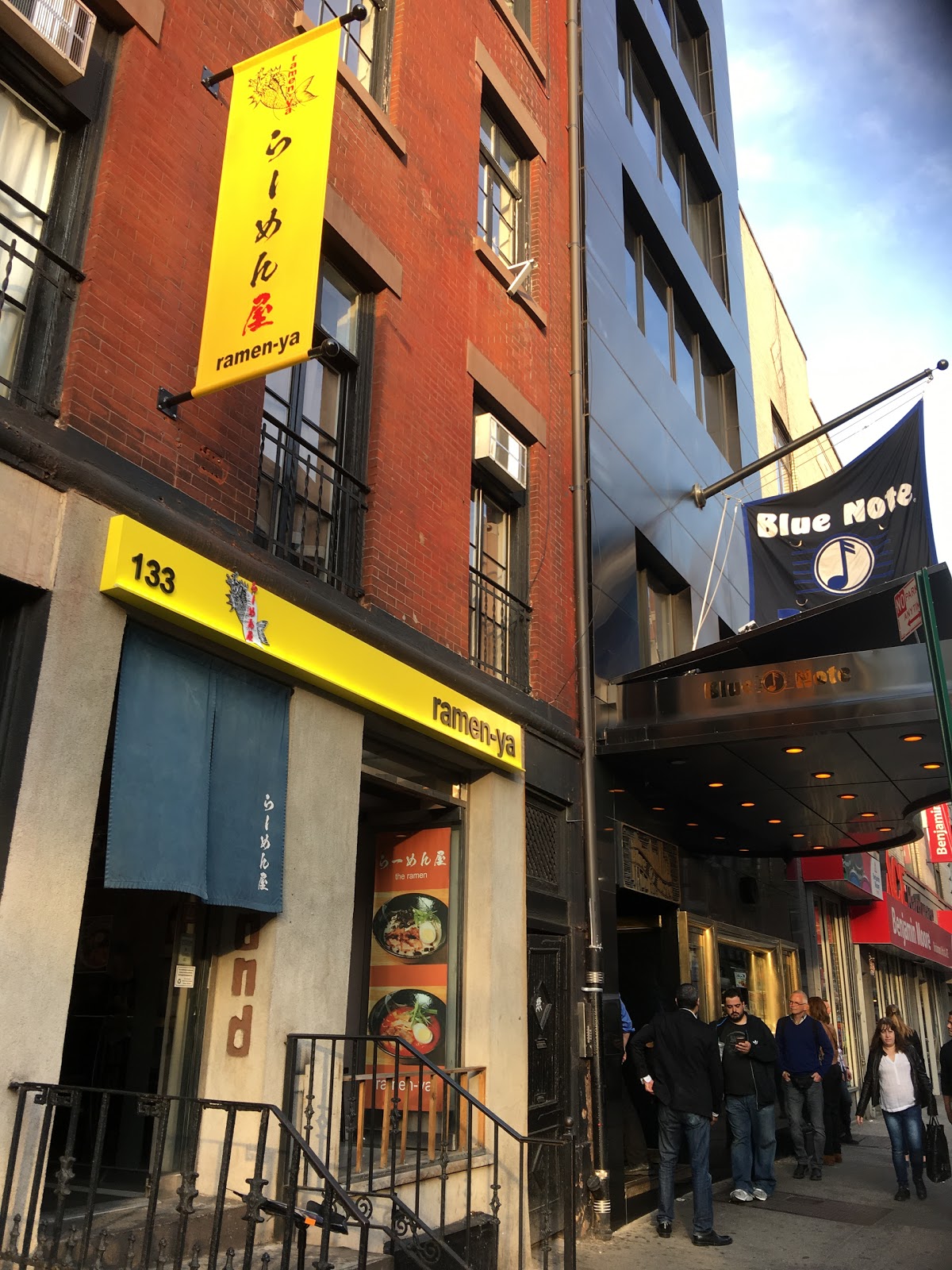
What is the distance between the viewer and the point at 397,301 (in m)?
8.76

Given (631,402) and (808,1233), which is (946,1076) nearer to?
(808,1233)

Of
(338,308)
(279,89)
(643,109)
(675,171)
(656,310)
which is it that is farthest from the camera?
(675,171)

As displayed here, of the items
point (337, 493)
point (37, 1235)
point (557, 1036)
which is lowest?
point (37, 1235)

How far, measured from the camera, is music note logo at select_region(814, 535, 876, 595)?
10.3 metres

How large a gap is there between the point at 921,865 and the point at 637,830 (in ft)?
80.7

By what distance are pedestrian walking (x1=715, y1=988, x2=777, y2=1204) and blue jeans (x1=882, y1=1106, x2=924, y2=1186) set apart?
1.21m

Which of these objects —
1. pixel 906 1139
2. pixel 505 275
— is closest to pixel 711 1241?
pixel 906 1139

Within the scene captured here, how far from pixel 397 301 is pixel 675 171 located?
1114 cm

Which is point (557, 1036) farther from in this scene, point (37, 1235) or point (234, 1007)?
point (37, 1235)

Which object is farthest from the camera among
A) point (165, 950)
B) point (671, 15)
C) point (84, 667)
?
point (671, 15)

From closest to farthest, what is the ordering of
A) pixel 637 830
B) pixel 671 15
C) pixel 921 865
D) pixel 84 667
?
pixel 84 667 → pixel 637 830 → pixel 671 15 → pixel 921 865

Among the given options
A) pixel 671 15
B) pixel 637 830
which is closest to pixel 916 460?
pixel 637 830

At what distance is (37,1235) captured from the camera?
185 inches

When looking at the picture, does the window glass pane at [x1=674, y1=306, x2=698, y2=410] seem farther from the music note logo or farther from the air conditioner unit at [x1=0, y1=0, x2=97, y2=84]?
the air conditioner unit at [x1=0, y1=0, x2=97, y2=84]
